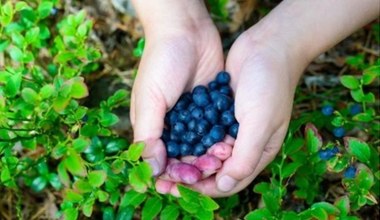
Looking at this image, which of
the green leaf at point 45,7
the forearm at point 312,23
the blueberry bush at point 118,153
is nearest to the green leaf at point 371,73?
the blueberry bush at point 118,153

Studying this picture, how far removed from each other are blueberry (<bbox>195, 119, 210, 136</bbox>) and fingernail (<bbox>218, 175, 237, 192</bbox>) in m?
0.15

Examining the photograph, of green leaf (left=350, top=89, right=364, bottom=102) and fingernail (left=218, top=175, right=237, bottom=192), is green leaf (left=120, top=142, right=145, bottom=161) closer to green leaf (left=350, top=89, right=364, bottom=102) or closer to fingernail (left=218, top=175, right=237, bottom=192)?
fingernail (left=218, top=175, right=237, bottom=192)

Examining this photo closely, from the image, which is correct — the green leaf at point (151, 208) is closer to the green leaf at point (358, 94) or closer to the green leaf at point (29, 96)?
the green leaf at point (29, 96)

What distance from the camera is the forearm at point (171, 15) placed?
173cm

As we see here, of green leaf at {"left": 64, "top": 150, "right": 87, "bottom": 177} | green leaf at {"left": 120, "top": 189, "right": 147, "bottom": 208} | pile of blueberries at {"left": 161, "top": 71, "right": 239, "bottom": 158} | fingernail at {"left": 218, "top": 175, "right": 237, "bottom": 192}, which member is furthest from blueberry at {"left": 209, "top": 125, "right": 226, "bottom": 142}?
green leaf at {"left": 64, "top": 150, "right": 87, "bottom": 177}

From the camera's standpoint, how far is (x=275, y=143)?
4.96ft

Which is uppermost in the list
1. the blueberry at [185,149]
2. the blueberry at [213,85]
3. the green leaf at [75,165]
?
the green leaf at [75,165]

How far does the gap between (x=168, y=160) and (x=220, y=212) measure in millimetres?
289

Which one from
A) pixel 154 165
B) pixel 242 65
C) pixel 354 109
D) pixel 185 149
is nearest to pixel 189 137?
pixel 185 149

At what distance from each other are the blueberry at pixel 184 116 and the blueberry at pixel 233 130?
0.11 meters

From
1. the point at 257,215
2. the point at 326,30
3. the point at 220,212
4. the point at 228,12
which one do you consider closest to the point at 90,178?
the point at 257,215

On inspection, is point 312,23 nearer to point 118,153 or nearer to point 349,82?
point 349,82

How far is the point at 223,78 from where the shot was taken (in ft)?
5.40

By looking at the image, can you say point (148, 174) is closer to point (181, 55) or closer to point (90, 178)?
point (90, 178)
